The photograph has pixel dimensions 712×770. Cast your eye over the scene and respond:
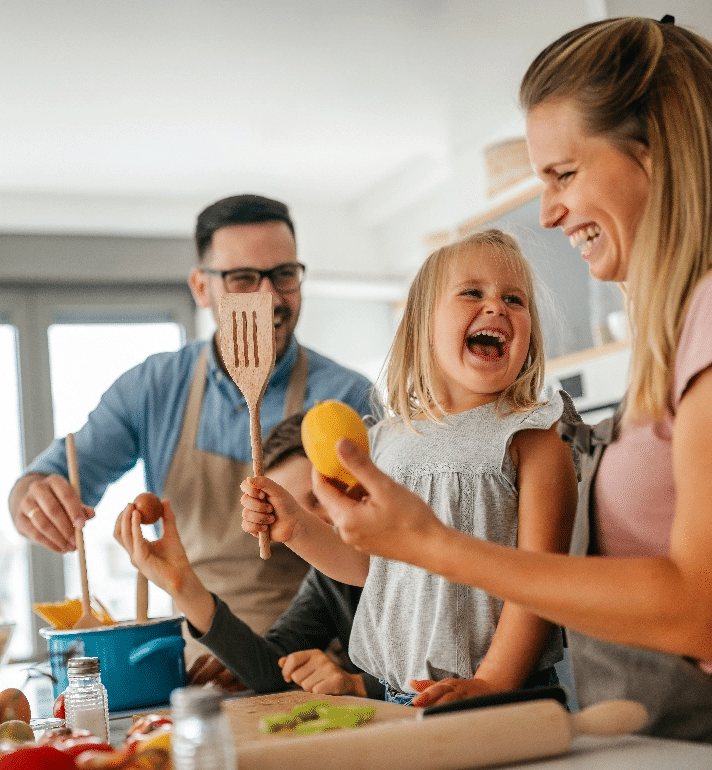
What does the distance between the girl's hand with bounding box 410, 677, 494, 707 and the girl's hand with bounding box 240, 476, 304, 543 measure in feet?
0.88

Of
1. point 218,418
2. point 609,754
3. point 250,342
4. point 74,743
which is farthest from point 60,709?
point 218,418

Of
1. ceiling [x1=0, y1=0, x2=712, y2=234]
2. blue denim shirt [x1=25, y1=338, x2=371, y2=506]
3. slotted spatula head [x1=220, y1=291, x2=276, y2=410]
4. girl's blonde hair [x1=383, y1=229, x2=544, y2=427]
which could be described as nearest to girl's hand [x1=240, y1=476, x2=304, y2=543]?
slotted spatula head [x1=220, y1=291, x2=276, y2=410]

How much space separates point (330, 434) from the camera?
1009 mm

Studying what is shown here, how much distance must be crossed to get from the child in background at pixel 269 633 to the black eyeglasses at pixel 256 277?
0.58m

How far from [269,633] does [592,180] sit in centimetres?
86

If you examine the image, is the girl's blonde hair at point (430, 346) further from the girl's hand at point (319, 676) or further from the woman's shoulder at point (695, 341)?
the woman's shoulder at point (695, 341)

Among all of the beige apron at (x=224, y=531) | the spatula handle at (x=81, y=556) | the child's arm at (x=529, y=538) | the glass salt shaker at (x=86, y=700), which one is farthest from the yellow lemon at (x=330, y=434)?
the beige apron at (x=224, y=531)

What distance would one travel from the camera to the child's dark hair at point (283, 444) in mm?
1580

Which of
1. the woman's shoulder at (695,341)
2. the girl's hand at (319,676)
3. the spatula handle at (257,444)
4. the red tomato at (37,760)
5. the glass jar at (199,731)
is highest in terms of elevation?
the woman's shoulder at (695,341)

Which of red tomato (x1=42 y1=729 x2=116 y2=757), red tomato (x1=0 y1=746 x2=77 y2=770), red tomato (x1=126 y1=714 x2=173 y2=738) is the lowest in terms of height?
red tomato (x1=126 y1=714 x2=173 y2=738)

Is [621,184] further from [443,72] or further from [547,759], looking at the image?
[443,72]

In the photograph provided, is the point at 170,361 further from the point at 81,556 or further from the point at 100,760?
the point at 100,760

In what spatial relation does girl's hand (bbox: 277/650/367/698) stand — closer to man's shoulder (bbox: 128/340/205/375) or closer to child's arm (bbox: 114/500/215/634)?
child's arm (bbox: 114/500/215/634)

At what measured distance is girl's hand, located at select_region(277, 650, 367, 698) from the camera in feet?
3.80
